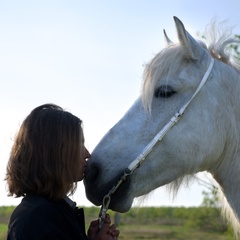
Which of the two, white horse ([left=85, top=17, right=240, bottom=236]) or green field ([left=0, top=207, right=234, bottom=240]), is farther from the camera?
green field ([left=0, top=207, right=234, bottom=240])

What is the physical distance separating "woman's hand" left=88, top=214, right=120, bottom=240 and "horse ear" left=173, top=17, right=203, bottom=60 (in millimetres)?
1113

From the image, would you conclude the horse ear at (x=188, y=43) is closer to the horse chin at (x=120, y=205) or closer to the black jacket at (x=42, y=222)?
the horse chin at (x=120, y=205)

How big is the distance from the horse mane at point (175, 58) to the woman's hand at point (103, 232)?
0.73 metres

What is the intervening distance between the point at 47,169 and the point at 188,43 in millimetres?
1217

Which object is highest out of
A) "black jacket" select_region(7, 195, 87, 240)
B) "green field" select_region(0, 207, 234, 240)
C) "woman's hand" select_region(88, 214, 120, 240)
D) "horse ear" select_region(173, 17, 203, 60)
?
"horse ear" select_region(173, 17, 203, 60)

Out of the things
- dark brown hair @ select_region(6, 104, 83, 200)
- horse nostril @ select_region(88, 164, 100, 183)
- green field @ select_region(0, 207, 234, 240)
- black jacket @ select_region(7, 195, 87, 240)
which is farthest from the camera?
green field @ select_region(0, 207, 234, 240)

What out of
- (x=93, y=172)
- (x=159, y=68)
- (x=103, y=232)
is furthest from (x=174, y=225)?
(x=103, y=232)

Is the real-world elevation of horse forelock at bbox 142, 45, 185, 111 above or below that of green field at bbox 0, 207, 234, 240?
above

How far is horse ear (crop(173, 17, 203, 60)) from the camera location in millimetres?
2920

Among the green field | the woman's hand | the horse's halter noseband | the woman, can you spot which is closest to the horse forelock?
the horse's halter noseband

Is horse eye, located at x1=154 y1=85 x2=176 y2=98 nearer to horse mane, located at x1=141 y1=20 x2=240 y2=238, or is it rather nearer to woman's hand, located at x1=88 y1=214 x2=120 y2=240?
horse mane, located at x1=141 y1=20 x2=240 y2=238

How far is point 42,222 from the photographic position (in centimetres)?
213

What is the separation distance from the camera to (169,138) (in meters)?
2.92

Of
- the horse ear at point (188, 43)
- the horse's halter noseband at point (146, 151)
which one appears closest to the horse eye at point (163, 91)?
the horse's halter noseband at point (146, 151)
